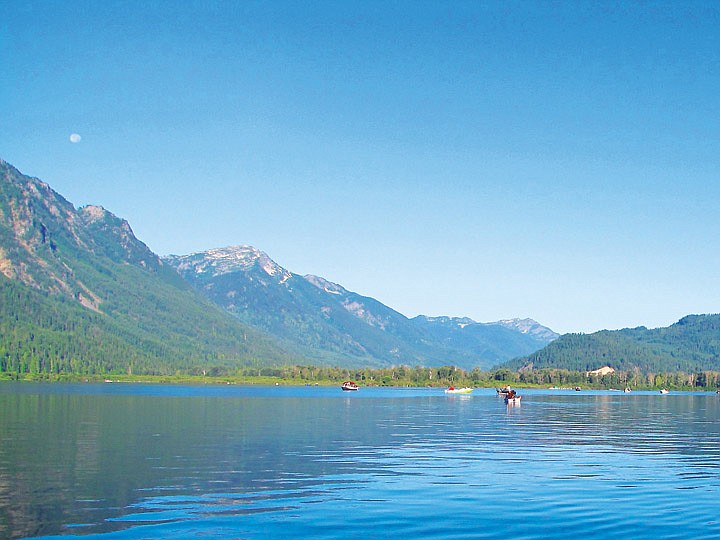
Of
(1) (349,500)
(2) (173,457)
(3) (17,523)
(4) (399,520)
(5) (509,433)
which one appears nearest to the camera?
(3) (17,523)

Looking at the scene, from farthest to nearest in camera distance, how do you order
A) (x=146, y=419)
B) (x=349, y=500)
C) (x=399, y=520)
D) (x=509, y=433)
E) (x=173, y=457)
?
(x=146, y=419), (x=509, y=433), (x=173, y=457), (x=349, y=500), (x=399, y=520)

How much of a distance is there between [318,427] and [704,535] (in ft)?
241

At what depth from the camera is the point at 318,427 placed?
112 metres

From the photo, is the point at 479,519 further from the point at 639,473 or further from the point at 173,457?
the point at 173,457

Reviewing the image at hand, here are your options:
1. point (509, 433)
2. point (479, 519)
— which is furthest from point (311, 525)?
point (509, 433)

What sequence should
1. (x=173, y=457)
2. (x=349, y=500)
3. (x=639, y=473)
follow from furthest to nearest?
(x=173, y=457) < (x=639, y=473) < (x=349, y=500)

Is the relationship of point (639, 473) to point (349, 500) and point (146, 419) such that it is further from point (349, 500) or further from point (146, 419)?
point (146, 419)

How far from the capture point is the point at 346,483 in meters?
57.8

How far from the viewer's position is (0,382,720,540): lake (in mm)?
43594

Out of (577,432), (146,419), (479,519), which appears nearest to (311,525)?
(479,519)

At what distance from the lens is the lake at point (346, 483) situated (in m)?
43.6

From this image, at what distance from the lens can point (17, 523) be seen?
139ft

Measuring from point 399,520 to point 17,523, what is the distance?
820 inches

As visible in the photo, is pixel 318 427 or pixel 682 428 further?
pixel 682 428
